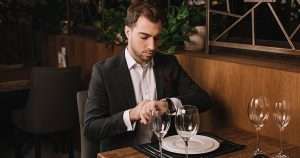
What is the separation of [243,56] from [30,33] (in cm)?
264

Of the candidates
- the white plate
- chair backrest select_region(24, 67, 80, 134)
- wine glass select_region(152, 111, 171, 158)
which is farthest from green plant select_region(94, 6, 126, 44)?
wine glass select_region(152, 111, 171, 158)

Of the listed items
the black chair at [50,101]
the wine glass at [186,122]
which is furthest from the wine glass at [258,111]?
the black chair at [50,101]

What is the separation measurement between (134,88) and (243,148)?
2.06 feet

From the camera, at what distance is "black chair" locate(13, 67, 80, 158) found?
3014mm

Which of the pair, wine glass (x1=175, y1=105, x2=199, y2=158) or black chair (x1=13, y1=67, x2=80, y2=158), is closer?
wine glass (x1=175, y1=105, x2=199, y2=158)

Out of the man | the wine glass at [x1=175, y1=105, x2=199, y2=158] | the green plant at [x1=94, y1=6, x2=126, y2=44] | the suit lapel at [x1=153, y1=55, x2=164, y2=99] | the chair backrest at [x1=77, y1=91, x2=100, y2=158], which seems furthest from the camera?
the green plant at [x1=94, y1=6, x2=126, y2=44]

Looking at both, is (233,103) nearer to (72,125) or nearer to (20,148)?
(72,125)

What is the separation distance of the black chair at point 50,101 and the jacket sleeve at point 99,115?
3.57 feet

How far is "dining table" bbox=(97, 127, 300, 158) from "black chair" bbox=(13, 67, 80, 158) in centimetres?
144

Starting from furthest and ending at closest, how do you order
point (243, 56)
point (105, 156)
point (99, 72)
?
point (243, 56) < point (99, 72) < point (105, 156)

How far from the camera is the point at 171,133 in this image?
6.72 ft

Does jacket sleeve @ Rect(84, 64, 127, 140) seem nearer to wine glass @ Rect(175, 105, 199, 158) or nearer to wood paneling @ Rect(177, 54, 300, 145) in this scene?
wine glass @ Rect(175, 105, 199, 158)

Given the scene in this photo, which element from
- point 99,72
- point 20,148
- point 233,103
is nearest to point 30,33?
point 20,148

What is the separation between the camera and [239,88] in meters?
2.06
